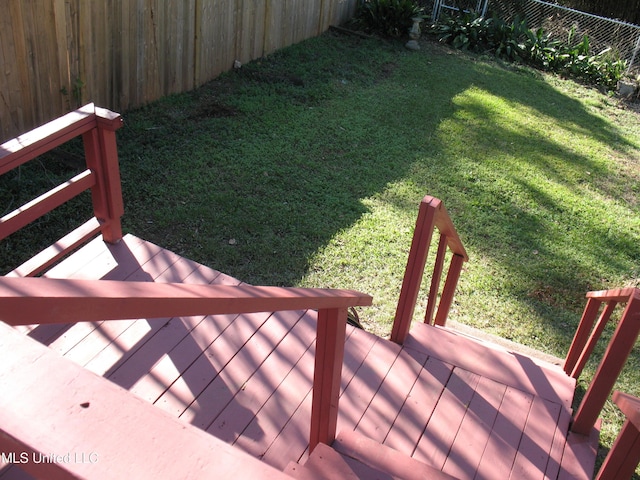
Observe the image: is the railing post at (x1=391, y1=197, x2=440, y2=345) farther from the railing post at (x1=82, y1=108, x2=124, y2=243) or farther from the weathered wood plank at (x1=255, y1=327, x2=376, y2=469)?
the railing post at (x1=82, y1=108, x2=124, y2=243)

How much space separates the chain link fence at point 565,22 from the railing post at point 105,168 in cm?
1068

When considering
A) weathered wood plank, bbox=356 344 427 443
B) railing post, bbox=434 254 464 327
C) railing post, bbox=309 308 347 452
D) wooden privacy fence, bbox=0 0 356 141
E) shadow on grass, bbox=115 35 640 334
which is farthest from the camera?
shadow on grass, bbox=115 35 640 334

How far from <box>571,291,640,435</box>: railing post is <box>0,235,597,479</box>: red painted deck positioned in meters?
0.11

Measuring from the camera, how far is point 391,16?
462 inches

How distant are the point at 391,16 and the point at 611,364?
32.5 feet

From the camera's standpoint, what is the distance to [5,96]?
18.1ft

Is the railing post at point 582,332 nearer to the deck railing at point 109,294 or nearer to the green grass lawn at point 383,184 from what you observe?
the green grass lawn at point 383,184

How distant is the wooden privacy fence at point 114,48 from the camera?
5.56 metres

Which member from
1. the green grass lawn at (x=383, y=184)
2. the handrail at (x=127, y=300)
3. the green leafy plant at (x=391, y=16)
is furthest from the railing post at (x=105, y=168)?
the green leafy plant at (x=391, y=16)

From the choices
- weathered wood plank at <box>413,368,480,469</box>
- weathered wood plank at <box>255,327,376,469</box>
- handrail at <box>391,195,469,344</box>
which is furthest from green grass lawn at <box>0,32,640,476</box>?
weathered wood plank at <box>255,327,376,469</box>

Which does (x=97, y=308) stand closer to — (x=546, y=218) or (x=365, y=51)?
(x=546, y=218)

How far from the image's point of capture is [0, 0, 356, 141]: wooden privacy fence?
556 centimetres

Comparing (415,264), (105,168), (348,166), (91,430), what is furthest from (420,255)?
(348,166)

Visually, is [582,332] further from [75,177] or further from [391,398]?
[75,177]
